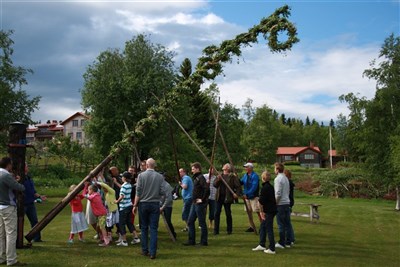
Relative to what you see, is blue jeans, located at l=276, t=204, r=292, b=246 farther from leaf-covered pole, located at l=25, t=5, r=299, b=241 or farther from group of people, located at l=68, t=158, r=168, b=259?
leaf-covered pole, located at l=25, t=5, r=299, b=241

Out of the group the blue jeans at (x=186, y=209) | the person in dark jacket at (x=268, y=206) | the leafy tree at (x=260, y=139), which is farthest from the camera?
the leafy tree at (x=260, y=139)

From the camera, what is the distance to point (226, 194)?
46.8ft

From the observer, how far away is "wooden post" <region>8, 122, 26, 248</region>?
1066 centimetres

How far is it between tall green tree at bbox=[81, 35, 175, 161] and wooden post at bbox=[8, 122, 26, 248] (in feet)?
96.5

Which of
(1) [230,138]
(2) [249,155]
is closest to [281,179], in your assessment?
(1) [230,138]

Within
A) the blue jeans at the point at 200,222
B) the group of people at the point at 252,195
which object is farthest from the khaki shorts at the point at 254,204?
the blue jeans at the point at 200,222

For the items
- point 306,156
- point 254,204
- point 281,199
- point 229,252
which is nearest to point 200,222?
point 229,252

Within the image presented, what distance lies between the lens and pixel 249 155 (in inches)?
2960

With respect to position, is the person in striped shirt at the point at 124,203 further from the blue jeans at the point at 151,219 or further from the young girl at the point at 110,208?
the blue jeans at the point at 151,219

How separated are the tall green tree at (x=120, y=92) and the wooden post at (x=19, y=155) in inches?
1158

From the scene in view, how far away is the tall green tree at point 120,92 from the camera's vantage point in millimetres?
41344

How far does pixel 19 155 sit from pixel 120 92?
31.2 meters

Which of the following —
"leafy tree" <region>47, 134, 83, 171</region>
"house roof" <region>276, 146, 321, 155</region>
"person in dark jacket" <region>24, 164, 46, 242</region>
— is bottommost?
"person in dark jacket" <region>24, 164, 46, 242</region>

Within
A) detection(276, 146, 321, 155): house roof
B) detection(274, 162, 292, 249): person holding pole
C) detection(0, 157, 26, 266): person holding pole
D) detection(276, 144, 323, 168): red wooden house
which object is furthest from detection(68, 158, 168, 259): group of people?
detection(276, 146, 321, 155): house roof
